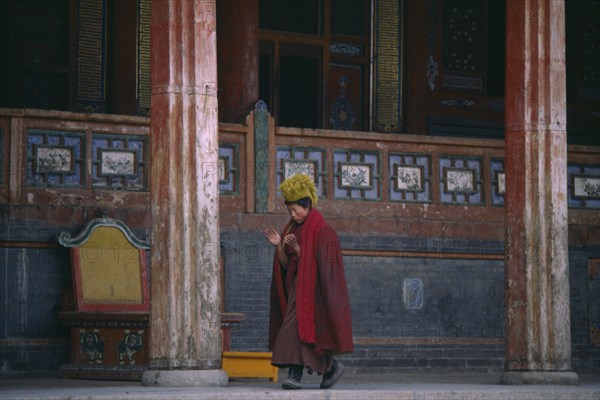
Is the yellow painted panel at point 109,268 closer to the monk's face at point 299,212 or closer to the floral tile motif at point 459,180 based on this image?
the monk's face at point 299,212

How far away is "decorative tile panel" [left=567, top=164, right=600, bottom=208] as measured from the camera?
17.9 m

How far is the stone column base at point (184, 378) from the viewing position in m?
11.5

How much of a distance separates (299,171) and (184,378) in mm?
5408

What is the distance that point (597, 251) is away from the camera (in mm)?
17969

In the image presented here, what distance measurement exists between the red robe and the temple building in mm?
742

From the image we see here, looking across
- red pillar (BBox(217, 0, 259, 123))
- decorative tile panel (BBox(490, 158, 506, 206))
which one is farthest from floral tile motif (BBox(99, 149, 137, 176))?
decorative tile panel (BBox(490, 158, 506, 206))

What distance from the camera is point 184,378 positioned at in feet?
37.6

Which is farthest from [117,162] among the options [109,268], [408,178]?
[408,178]

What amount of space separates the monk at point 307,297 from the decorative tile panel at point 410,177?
5.26m

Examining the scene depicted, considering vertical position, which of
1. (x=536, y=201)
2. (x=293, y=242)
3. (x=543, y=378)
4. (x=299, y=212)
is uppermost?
(x=536, y=201)

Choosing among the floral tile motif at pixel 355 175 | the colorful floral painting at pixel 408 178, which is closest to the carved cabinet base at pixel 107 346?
the floral tile motif at pixel 355 175

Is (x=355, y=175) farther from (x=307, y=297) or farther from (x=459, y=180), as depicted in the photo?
(x=307, y=297)

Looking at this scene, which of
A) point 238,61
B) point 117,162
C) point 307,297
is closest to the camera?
point 307,297

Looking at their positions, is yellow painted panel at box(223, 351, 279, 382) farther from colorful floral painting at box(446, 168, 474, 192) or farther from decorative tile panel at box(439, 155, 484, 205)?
colorful floral painting at box(446, 168, 474, 192)
